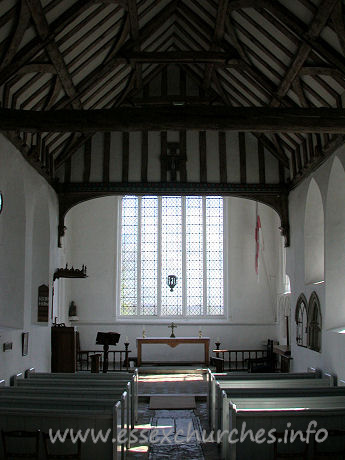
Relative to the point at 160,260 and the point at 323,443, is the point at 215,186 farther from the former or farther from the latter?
the point at 323,443

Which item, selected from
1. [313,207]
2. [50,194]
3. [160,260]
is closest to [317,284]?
[313,207]

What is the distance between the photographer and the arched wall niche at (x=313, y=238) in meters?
12.3

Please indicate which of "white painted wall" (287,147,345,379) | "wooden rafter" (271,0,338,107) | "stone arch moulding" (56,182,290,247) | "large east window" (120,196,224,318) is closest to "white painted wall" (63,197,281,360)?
"large east window" (120,196,224,318)

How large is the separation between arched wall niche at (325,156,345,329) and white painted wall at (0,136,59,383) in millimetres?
5919

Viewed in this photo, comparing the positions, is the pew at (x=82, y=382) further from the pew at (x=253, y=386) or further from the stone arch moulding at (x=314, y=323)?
the stone arch moulding at (x=314, y=323)

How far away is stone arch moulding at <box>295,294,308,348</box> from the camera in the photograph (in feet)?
40.2

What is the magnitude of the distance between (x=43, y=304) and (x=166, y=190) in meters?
4.11

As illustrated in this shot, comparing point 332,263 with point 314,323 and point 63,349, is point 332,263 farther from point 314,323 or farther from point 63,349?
point 63,349

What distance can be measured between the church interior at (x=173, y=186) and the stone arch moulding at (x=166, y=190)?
4 cm

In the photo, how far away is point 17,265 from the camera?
36.2 feet

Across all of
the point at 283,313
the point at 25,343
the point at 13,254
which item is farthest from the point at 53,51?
the point at 283,313

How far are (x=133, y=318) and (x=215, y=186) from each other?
640 cm

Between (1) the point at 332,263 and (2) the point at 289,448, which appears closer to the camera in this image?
(2) the point at 289,448

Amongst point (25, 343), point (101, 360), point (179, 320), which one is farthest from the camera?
point (179, 320)
